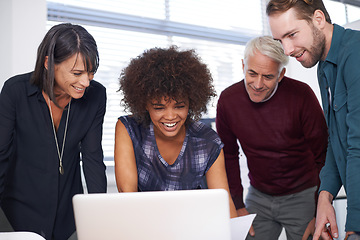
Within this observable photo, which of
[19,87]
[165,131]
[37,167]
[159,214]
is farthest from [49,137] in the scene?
[159,214]

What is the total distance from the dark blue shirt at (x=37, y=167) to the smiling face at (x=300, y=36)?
36.4 inches

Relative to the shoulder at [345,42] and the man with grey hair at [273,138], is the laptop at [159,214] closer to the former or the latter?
the shoulder at [345,42]

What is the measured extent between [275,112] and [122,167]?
2.94 feet

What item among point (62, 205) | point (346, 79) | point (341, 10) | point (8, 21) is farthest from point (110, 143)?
point (341, 10)

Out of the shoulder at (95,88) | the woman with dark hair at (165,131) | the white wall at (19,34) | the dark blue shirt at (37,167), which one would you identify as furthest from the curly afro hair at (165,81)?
the white wall at (19,34)

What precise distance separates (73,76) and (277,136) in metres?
1.09

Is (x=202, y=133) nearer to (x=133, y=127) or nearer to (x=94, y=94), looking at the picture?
(x=133, y=127)

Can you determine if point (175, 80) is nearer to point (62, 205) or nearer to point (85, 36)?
point (85, 36)

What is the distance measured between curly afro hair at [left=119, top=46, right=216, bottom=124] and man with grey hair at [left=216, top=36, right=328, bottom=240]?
36 centimetres

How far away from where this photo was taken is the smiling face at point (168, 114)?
1618 mm

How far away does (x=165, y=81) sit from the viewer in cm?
160

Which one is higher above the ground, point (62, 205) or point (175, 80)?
point (175, 80)

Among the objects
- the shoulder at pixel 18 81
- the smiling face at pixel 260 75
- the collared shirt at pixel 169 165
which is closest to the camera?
the shoulder at pixel 18 81

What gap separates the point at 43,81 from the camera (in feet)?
5.18
